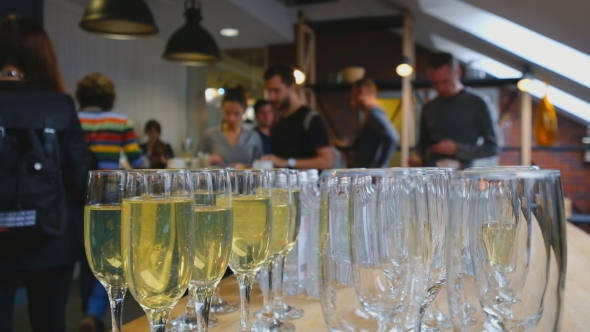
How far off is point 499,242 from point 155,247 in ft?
1.05

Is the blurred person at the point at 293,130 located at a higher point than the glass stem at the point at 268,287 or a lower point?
higher

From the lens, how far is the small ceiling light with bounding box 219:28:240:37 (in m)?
5.29

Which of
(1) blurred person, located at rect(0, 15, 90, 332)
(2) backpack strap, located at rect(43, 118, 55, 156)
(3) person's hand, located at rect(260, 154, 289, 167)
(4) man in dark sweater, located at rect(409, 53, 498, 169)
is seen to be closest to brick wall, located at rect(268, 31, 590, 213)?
(4) man in dark sweater, located at rect(409, 53, 498, 169)

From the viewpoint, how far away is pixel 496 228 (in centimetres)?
39

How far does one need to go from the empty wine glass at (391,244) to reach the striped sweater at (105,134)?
2275 mm

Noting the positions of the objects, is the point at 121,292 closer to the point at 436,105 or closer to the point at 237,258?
the point at 237,258

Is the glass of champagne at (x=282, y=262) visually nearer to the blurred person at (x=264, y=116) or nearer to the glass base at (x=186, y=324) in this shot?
the glass base at (x=186, y=324)

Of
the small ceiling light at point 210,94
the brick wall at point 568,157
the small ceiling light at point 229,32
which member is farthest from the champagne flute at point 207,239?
the brick wall at point 568,157

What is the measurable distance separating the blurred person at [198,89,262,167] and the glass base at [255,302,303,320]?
1.96 metres

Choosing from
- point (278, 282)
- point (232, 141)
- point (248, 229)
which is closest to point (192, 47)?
point (232, 141)

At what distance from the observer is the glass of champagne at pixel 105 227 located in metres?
0.60

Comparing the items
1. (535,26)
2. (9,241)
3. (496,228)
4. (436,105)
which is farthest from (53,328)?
(535,26)

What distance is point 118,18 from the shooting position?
8.41 feet

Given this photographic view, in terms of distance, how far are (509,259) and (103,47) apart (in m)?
5.48
